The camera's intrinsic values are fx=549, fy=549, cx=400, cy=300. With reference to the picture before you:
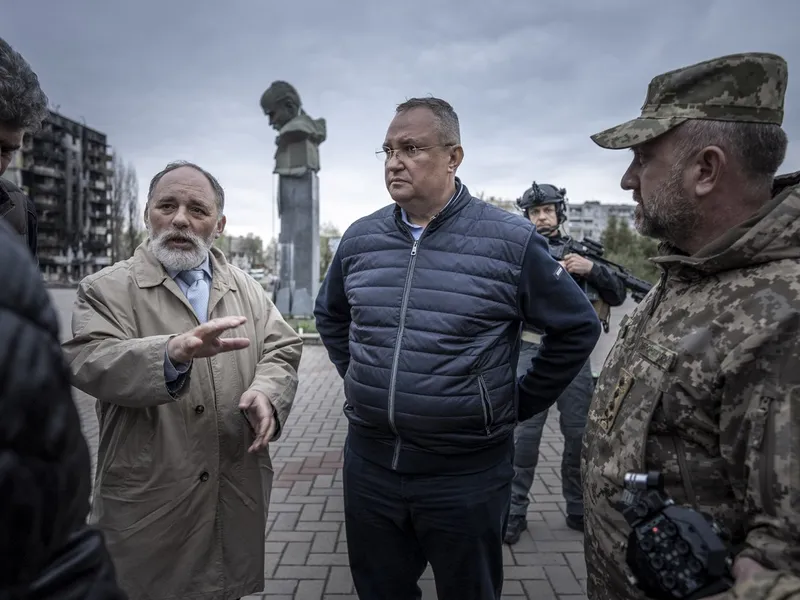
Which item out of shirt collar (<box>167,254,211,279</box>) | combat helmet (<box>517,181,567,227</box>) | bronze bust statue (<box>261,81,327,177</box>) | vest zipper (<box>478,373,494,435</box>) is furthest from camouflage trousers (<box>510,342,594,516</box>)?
bronze bust statue (<box>261,81,327,177</box>)

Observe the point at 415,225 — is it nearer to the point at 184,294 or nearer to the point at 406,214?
the point at 406,214

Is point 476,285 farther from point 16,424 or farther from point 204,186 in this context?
point 16,424

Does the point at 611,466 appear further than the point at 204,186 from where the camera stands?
Answer: No

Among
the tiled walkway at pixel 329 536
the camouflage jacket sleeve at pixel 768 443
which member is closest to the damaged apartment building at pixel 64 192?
the tiled walkway at pixel 329 536

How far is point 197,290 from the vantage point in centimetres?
231

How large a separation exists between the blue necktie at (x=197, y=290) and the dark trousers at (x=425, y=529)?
881mm

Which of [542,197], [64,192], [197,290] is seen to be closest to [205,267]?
[197,290]

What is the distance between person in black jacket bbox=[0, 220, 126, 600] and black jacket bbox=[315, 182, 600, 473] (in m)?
1.40

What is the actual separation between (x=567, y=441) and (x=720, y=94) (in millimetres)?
2872

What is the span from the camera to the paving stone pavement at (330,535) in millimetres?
3096

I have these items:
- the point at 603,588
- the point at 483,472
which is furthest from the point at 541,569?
the point at 603,588

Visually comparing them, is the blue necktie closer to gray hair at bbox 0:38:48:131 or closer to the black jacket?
the black jacket

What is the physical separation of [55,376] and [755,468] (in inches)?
50.6

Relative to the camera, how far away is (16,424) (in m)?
0.68
